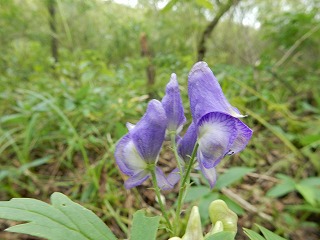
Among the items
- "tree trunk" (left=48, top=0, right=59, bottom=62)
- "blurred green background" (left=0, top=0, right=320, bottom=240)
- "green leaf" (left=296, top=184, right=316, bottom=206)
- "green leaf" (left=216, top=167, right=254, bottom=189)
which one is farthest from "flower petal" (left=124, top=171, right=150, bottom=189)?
"tree trunk" (left=48, top=0, right=59, bottom=62)

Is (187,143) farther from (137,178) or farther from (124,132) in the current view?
(124,132)

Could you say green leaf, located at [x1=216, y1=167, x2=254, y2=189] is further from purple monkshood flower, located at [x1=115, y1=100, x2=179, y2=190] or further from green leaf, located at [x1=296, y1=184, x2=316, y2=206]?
purple monkshood flower, located at [x1=115, y1=100, x2=179, y2=190]

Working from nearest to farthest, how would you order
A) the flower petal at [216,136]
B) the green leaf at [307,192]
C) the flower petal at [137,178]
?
1. the flower petal at [216,136]
2. the flower petal at [137,178]
3. the green leaf at [307,192]

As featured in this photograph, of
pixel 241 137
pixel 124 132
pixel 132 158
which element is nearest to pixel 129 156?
pixel 132 158

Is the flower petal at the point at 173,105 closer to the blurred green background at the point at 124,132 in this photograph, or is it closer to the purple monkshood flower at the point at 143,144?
the purple monkshood flower at the point at 143,144

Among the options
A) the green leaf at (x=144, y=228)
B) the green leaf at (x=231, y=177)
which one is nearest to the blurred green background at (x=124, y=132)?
the green leaf at (x=231, y=177)

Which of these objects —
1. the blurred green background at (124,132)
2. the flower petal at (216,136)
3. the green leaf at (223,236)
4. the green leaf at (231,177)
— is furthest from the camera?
the blurred green background at (124,132)

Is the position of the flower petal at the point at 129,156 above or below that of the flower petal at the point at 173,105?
below
